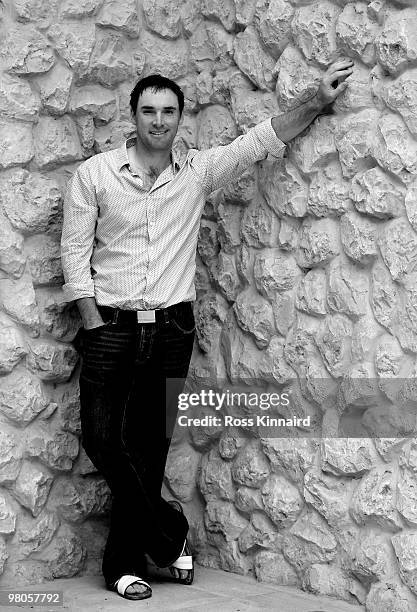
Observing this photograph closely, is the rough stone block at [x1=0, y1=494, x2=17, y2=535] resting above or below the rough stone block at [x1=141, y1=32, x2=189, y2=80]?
below

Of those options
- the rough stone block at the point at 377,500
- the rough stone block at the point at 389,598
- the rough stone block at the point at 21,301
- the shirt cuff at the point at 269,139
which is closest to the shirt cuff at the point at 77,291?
the rough stone block at the point at 21,301

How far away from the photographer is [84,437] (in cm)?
341

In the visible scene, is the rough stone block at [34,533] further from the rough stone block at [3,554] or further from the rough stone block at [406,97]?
the rough stone block at [406,97]

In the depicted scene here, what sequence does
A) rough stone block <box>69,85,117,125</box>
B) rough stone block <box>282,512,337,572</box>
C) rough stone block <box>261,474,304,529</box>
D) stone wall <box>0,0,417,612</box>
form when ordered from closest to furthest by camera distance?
stone wall <box>0,0,417,612</box> → rough stone block <box>282,512,337,572</box> → rough stone block <box>261,474,304,529</box> → rough stone block <box>69,85,117,125</box>

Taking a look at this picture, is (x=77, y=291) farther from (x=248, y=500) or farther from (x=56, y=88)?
(x=248, y=500)

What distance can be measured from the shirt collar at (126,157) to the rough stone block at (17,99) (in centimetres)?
32

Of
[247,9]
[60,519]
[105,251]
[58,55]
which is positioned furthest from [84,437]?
[247,9]

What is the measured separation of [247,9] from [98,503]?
178 cm

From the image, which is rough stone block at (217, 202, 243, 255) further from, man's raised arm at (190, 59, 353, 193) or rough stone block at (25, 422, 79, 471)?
rough stone block at (25, 422, 79, 471)

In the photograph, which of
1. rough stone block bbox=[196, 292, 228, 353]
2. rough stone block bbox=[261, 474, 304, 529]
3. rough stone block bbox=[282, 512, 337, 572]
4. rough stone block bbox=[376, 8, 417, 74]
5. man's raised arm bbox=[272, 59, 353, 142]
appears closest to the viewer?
rough stone block bbox=[376, 8, 417, 74]

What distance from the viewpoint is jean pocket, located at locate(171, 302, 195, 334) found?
11.0 feet

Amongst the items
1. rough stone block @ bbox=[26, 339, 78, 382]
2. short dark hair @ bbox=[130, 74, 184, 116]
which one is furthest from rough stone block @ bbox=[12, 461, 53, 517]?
short dark hair @ bbox=[130, 74, 184, 116]

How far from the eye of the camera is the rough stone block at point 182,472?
3.77 metres

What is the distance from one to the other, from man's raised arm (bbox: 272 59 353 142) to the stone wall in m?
0.03
